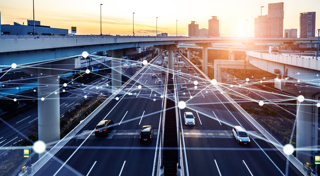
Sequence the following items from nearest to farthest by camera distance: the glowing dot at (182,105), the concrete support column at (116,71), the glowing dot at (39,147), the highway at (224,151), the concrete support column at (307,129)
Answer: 1. the highway at (224,151)
2. the concrete support column at (307,129)
3. the glowing dot at (39,147)
4. the glowing dot at (182,105)
5. the concrete support column at (116,71)

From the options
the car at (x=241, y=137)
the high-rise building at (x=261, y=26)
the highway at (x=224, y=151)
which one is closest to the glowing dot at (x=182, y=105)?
the highway at (x=224, y=151)

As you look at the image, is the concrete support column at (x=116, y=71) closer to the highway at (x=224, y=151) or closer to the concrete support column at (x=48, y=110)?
the highway at (x=224, y=151)

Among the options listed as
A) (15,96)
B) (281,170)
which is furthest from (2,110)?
(281,170)

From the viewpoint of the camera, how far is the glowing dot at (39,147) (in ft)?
59.4

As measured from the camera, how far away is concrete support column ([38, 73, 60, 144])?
62.3 ft

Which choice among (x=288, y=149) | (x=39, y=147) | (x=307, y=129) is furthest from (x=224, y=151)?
(x=39, y=147)

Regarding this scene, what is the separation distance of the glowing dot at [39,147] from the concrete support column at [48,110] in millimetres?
360

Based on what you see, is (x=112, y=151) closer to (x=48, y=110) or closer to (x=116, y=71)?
(x=48, y=110)

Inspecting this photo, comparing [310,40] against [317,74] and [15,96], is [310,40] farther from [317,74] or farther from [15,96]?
[15,96]

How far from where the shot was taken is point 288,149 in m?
17.9

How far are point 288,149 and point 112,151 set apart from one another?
42.3ft

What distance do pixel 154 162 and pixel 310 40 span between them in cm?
7214

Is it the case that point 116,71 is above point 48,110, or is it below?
above

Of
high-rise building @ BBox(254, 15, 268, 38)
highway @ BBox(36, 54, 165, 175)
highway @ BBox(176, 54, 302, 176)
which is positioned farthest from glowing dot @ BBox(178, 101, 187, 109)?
high-rise building @ BBox(254, 15, 268, 38)
